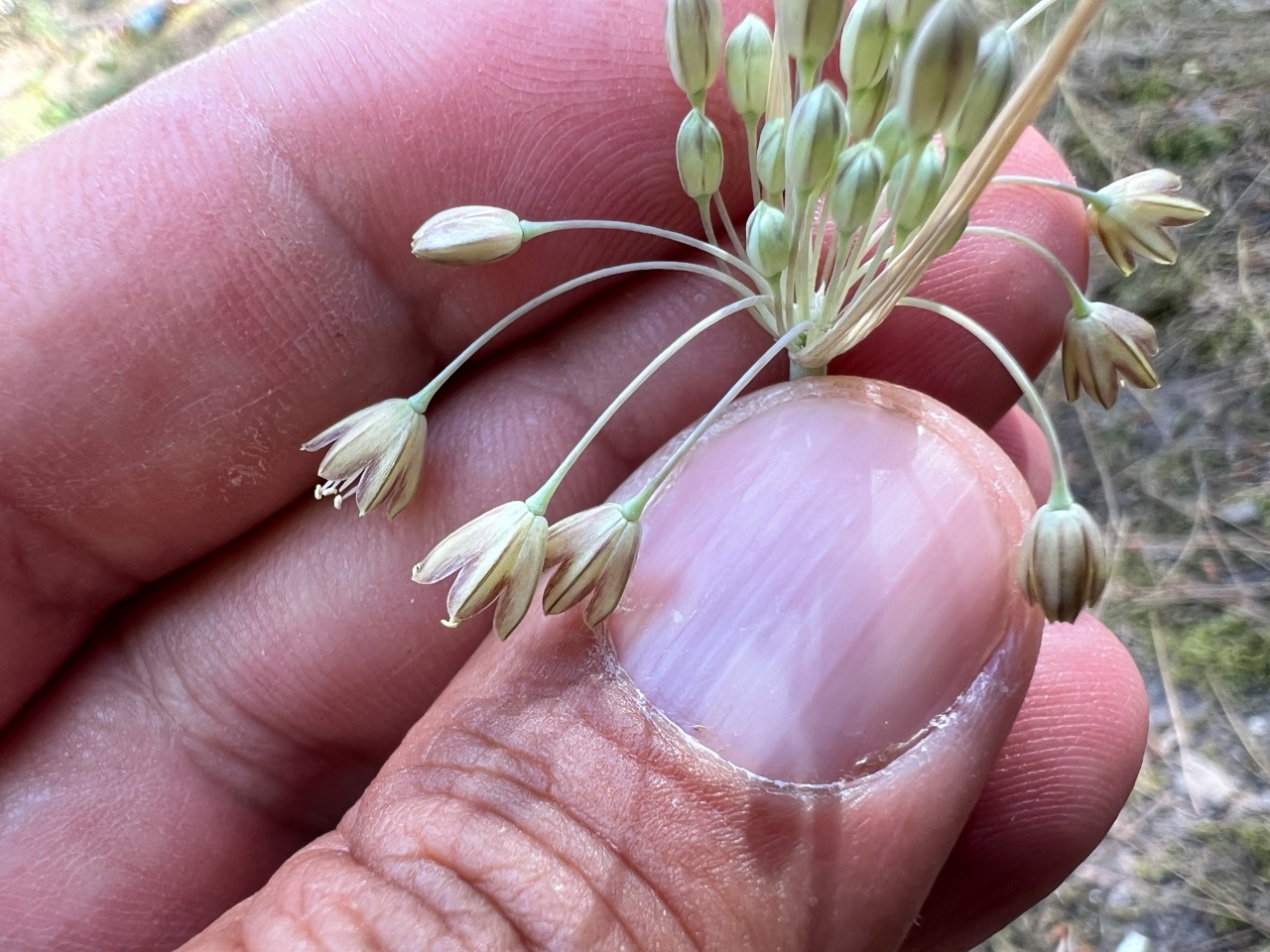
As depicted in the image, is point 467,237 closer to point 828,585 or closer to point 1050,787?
point 828,585

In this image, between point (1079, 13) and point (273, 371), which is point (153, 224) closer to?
point (273, 371)

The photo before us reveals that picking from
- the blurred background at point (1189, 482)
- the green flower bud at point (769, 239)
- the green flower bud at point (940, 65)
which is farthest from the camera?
the blurred background at point (1189, 482)

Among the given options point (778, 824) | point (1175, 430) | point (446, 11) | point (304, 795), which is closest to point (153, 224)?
point (446, 11)

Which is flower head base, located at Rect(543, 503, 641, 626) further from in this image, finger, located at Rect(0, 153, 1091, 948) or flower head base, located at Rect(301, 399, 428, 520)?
finger, located at Rect(0, 153, 1091, 948)

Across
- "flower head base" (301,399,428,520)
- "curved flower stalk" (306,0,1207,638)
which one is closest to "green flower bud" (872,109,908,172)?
"curved flower stalk" (306,0,1207,638)

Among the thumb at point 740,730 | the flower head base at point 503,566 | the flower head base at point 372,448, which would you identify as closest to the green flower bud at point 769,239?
the thumb at point 740,730

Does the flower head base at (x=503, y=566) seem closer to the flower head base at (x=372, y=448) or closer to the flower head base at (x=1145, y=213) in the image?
the flower head base at (x=372, y=448)
